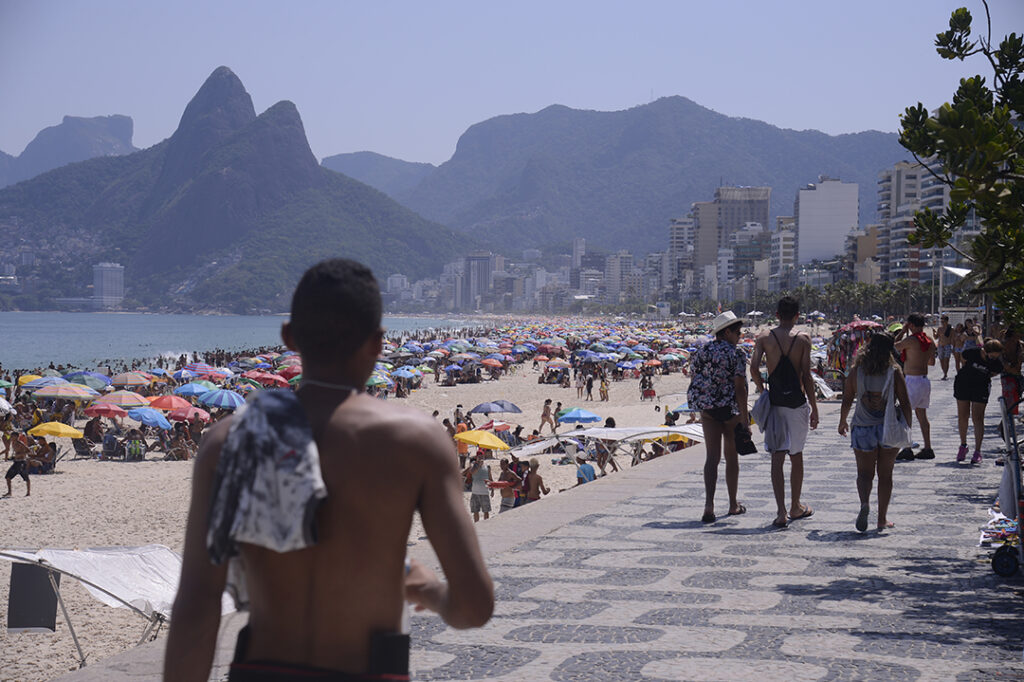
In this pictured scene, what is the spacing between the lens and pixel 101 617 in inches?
386

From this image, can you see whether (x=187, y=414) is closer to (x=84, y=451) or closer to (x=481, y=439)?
(x=84, y=451)

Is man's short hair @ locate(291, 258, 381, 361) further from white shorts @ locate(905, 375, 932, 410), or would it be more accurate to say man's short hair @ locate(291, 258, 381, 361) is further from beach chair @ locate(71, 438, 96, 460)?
beach chair @ locate(71, 438, 96, 460)

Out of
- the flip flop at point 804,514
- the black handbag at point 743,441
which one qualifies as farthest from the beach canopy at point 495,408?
the black handbag at point 743,441

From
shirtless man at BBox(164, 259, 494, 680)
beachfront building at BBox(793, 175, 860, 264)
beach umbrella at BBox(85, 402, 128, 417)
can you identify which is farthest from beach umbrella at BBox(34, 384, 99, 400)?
beachfront building at BBox(793, 175, 860, 264)

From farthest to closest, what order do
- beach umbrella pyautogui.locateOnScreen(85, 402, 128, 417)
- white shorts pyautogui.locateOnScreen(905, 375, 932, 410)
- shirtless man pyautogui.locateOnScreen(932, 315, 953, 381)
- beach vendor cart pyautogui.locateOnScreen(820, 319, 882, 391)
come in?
Answer: beach umbrella pyautogui.locateOnScreen(85, 402, 128, 417), beach vendor cart pyautogui.locateOnScreen(820, 319, 882, 391), shirtless man pyautogui.locateOnScreen(932, 315, 953, 381), white shorts pyautogui.locateOnScreen(905, 375, 932, 410)

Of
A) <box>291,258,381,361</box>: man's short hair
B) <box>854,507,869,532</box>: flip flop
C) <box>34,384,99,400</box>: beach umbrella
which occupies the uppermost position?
<box>291,258,381,361</box>: man's short hair

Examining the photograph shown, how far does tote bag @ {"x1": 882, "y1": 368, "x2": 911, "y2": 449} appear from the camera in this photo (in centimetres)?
627

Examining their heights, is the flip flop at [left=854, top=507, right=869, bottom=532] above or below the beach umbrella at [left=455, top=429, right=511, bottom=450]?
above

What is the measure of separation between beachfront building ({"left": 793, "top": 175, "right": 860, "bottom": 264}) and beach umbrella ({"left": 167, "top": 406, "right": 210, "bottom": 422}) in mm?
154318

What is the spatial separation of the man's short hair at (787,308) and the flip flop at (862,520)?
1213 millimetres

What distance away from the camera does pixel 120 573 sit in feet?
25.8

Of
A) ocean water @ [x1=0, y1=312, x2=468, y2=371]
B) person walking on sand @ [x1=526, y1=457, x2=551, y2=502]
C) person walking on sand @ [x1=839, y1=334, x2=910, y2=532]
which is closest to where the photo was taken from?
person walking on sand @ [x1=839, y1=334, x2=910, y2=532]

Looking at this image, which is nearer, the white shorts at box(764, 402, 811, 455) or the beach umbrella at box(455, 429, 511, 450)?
the white shorts at box(764, 402, 811, 455)

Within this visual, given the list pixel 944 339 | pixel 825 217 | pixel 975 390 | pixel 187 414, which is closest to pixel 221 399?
pixel 187 414
